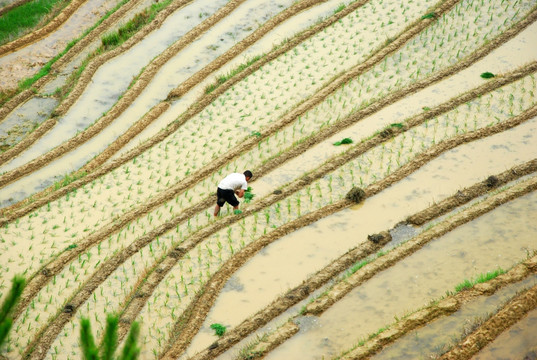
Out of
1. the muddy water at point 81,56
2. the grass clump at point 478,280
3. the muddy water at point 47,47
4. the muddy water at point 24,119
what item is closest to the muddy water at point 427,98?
the grass clump at point 478,280

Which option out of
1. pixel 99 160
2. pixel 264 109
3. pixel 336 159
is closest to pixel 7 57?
pixel 99 160

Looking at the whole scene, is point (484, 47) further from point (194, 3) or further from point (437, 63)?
point (194, 3)

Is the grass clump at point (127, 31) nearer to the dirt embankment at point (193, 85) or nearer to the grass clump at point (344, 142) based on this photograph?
the dirt embankment at point (193, 85)

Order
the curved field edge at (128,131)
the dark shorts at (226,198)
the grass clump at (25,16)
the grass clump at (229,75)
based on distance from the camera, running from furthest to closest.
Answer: the grass clump at (25,16)
the grass clump at (229,75)
the curved field edge at (128,131)
the dark shorts at (226,198)

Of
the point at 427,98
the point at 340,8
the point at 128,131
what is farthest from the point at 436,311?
the point at 340,8

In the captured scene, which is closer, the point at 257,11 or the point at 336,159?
the point at 336,159

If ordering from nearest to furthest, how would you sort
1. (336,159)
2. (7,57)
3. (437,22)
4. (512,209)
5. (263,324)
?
(263,324), (512,209), (336,159), (437,22), (7,57)
